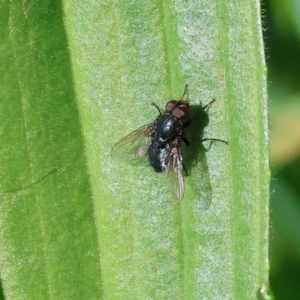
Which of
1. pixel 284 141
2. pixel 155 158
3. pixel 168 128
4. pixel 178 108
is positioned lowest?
pixel 284 141

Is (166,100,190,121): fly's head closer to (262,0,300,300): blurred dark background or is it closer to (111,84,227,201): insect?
(111,84,227,201): insect

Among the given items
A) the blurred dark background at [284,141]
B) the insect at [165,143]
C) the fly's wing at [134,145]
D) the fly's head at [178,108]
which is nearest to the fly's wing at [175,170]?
the insect at [165,143]

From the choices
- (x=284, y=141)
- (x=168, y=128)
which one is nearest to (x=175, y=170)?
(x=168, y=128)

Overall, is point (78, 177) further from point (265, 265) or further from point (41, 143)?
point (265, 265)

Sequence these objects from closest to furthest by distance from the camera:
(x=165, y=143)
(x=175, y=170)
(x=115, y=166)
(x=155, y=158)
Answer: (x=115, y=166), (x=175, y=170), (x=155, y=158), (x=165, y=143)

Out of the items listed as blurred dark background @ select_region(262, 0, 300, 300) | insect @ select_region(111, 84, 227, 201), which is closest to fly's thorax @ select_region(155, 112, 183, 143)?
insect @ select_region(111, 84, 227, 201)

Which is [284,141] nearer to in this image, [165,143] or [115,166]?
[165,143]

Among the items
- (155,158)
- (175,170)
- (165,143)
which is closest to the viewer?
(175,170)
